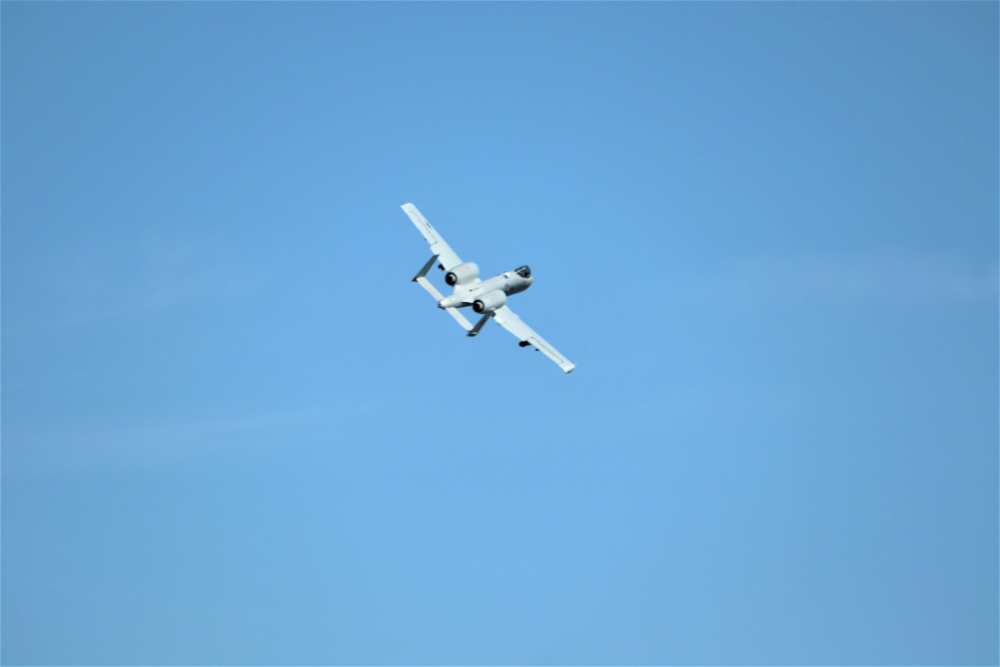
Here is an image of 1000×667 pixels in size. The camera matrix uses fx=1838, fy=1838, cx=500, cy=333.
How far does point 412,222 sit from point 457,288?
10.4 metres

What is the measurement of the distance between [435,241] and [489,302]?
8.73 metres

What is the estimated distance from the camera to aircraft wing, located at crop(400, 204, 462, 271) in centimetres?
14650

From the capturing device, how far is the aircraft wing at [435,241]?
146500 millimetres

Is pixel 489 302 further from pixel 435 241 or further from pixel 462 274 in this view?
pixel 435 241

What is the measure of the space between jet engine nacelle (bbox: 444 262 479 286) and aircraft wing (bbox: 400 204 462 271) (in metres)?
1.04

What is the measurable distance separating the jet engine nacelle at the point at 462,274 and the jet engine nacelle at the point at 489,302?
6.17 ft

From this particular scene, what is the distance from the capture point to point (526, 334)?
5704 inches

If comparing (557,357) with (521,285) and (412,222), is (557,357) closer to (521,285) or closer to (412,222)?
(521,285)

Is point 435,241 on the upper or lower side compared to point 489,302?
upper

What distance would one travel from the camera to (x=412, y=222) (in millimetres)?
150375

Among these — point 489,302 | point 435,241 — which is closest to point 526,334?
point 489,302

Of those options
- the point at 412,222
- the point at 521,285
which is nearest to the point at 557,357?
the point at 521,285

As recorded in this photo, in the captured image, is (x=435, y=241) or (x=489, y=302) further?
(x=435, y=241)

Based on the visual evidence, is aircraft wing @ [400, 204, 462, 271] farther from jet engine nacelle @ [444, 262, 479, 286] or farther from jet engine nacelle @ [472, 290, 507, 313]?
jet engine nacelle @ [472, 290, 507, 313]
